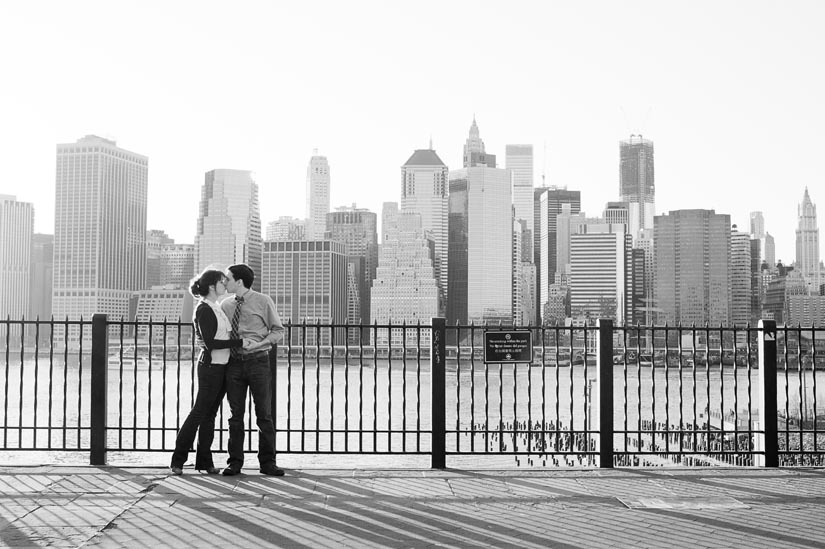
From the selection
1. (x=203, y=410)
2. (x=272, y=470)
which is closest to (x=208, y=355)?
(x=203, y=410)

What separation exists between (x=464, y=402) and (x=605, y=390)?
5477 cm

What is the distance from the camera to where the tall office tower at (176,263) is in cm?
19088

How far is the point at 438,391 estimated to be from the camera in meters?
8.15

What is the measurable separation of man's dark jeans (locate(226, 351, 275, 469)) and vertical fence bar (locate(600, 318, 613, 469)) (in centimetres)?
308

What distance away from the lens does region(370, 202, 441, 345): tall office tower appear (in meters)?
164

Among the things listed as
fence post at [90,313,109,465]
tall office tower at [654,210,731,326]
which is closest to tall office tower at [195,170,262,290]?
tall office tower at [654,210,731,326]

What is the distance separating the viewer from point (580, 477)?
7617 millimetres

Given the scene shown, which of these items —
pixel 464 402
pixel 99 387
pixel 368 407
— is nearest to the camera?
pixel 99 387

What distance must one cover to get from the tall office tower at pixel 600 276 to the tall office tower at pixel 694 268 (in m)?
9.44

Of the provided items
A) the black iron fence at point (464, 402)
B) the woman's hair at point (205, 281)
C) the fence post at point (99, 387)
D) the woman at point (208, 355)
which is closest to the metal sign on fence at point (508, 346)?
the black iron fence at point (464, 402)

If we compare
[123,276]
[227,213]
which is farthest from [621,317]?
[123,276]

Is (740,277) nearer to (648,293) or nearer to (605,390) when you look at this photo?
(648,293)

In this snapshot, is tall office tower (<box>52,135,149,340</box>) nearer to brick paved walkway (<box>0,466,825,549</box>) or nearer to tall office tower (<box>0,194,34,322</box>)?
tall office tower (<box>0,194,34,322</box>)

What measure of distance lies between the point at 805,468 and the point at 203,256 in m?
190
